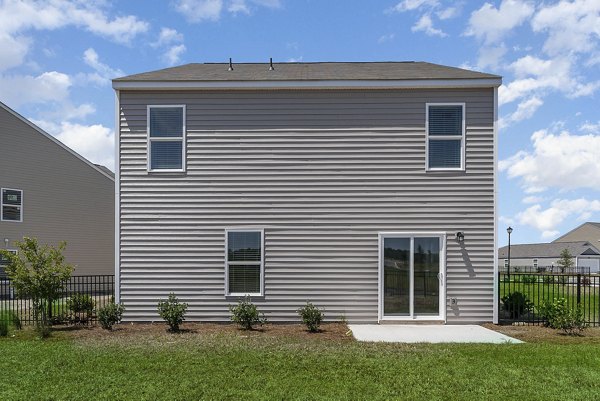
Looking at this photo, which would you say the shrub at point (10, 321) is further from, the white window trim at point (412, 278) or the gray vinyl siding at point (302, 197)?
the white window trim at point (412, 278)

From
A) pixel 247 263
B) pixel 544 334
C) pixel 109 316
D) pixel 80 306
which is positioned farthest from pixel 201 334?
pixel 544 334

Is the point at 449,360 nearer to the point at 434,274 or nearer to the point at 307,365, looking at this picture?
the point at 307,365

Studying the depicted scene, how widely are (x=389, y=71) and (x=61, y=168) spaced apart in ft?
57.8

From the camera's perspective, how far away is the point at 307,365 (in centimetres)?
718

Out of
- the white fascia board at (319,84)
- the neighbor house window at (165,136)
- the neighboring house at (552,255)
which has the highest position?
the white fascia board at (319,84)

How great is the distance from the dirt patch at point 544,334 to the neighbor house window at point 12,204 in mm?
19554

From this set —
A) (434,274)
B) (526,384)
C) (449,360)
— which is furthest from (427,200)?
(526,384)

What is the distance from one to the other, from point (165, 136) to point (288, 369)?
6.63 m

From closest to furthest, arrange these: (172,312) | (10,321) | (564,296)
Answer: (172,312) → (10,321) → (564,296)

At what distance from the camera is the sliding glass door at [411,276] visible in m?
11.1

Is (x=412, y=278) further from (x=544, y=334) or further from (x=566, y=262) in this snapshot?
(x=566, y=262)

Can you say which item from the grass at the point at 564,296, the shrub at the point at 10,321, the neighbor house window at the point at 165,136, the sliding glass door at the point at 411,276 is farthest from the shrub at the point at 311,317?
the shrub at the point at 10,321

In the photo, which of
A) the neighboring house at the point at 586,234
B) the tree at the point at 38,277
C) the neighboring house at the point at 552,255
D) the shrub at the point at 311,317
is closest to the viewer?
the tree at the point at 38,277

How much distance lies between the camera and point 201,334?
32.5ft
